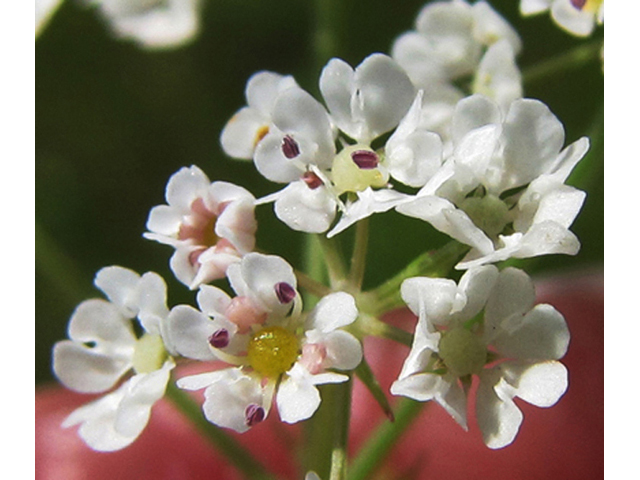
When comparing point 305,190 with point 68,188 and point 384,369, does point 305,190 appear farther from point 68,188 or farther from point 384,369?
point 68,188

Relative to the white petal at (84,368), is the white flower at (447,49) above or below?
above

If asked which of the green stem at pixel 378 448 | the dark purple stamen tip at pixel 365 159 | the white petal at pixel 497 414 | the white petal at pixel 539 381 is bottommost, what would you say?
the green stem at pixel 378 448

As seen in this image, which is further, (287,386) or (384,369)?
(384,369)

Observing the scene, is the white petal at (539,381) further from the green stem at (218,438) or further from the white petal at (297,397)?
the green stem at (218,438)

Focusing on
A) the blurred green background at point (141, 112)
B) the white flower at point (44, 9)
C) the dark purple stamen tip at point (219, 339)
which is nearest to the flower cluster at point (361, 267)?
the dark purple stamen tip at point (219, 339)

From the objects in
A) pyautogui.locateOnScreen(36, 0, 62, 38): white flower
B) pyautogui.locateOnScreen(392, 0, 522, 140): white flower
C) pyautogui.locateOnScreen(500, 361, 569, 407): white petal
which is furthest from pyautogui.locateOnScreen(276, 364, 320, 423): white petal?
pyautogui.locateOnScreen(36, 0, 62, 38): white flower

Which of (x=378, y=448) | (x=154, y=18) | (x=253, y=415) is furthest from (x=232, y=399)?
(x=154, y=18)
